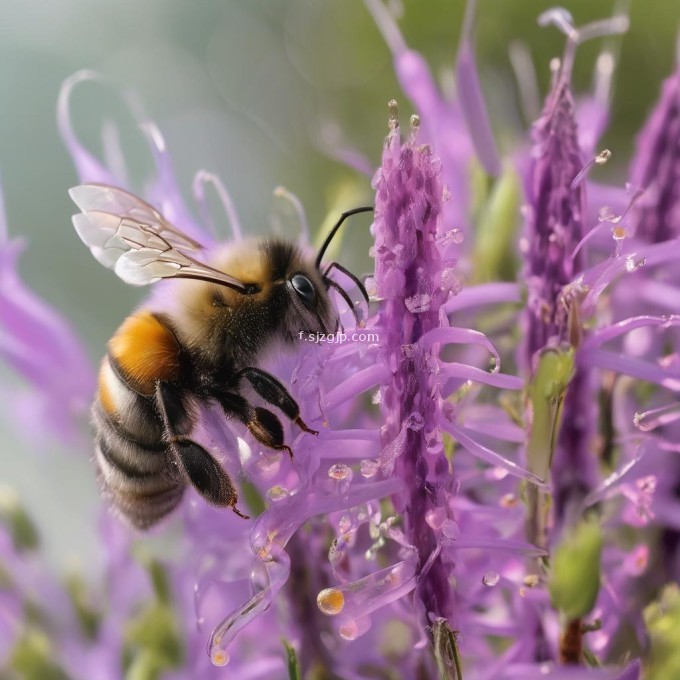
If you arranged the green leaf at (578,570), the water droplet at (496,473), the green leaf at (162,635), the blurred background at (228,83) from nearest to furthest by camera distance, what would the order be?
the green leaf at (578,570) < the water droplet at (496,473) < the green leaf at (162,635) < the blurred background at (228,83)

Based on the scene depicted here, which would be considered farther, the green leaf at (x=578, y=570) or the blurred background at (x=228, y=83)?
the blurred background at (x=228, y=83)

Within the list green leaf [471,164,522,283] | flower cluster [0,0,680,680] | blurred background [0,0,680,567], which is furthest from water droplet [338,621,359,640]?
blurred background [0,0,680,567]

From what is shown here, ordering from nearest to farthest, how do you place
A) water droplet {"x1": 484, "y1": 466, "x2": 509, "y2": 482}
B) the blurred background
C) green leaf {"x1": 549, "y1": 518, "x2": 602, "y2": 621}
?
green leaf {"x1": 549, "y1": 518, "x2": 602, "y2": 621} < water droplet {"x1": 484, "y1": 466, "x2": 509, "y2": 482} < the blurred background

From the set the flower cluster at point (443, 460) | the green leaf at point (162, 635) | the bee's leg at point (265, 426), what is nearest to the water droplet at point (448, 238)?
the flower cluster at point (443, 460)

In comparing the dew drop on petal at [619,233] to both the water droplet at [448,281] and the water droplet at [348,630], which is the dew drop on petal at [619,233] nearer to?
the water droplet at [448,281]

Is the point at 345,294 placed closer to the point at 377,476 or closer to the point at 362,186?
the point at 377,476

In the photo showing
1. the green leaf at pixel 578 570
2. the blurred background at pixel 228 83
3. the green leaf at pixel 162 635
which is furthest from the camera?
the blurred background at pixel 228 83

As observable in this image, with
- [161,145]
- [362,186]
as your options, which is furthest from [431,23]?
[161,145]

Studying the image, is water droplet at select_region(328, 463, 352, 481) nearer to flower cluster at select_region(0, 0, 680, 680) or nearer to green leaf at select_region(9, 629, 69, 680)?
flower cluster at select_region(0, 0, 680, 680)
